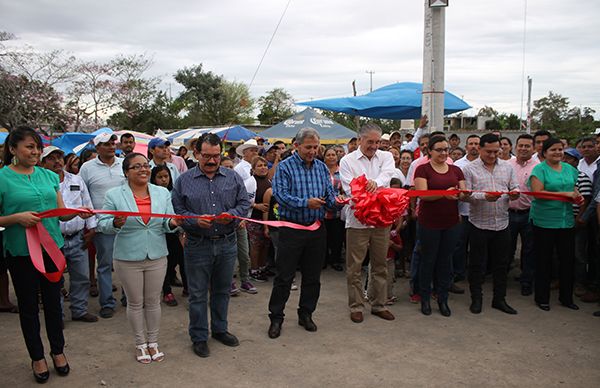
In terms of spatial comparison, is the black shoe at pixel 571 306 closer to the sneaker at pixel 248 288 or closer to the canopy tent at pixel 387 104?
the sneaker at pixel 248 288

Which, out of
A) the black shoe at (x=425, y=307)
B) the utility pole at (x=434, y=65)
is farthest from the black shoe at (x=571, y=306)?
the utility pole at (x=434, y=65)

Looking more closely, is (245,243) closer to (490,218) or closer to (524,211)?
(490,218)

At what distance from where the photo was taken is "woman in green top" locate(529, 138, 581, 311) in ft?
18.2

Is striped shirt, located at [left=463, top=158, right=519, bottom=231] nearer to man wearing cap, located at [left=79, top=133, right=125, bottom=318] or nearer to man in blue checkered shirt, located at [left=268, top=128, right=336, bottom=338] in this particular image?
man in blue checkered shirt, located at [left=268, top=128, right=336, bottom=338]

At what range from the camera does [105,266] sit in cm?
551

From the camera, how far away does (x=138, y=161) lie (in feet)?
13.8

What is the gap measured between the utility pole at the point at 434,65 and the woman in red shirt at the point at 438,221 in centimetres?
339

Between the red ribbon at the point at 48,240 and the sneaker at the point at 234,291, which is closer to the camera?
the red ribbon at the point at 48,240

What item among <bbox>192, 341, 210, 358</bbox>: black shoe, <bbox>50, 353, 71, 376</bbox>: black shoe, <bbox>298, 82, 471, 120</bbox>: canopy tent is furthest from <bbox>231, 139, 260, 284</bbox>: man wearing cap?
<bbox>298, 82, 471, 120</bbox>: canopy tent

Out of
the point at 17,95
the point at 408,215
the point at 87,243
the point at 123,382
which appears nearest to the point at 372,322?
the point at 408,215

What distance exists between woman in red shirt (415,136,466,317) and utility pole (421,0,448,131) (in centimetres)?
339

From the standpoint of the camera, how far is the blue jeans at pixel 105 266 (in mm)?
5508

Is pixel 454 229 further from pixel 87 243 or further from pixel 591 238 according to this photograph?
pixel 87 243

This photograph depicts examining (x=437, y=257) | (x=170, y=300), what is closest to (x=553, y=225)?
(x=437, y=257)
